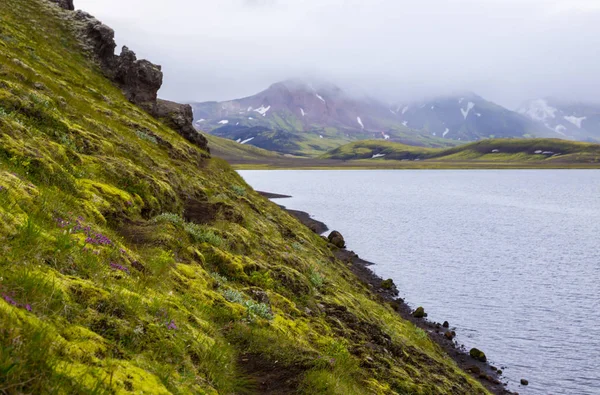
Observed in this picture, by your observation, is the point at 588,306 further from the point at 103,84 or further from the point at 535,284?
the point at 103,84

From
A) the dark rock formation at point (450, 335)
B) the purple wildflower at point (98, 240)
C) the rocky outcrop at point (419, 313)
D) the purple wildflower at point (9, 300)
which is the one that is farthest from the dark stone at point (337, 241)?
the purple wildflower at point (9, 300)

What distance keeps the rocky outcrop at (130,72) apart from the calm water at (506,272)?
89.2ft

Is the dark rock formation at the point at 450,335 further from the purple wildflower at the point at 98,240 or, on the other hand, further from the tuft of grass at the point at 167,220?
the purple wildflower at the point at 98,240

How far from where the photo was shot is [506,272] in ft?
149

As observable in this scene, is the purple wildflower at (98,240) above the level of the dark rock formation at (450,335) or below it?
above

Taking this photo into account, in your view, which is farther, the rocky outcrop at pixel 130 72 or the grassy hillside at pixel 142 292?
the rocky outcrop at pixel 130 72

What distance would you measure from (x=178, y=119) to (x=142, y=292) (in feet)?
116

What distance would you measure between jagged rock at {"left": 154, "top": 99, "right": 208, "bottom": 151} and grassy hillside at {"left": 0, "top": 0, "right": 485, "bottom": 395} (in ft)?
51.2

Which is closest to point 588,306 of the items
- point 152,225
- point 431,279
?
point 431,279

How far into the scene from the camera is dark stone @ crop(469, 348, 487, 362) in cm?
2702

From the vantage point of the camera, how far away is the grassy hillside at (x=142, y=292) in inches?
237

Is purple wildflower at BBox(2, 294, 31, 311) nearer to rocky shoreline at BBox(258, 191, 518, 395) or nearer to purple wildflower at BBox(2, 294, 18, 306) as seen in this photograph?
purple wildflower at BBox(2, 294, 18, 306)

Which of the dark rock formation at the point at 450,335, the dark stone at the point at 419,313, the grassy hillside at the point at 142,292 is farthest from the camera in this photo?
the dark stone at the point at 419,313

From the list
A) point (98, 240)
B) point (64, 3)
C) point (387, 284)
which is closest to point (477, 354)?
point (387, 284)
